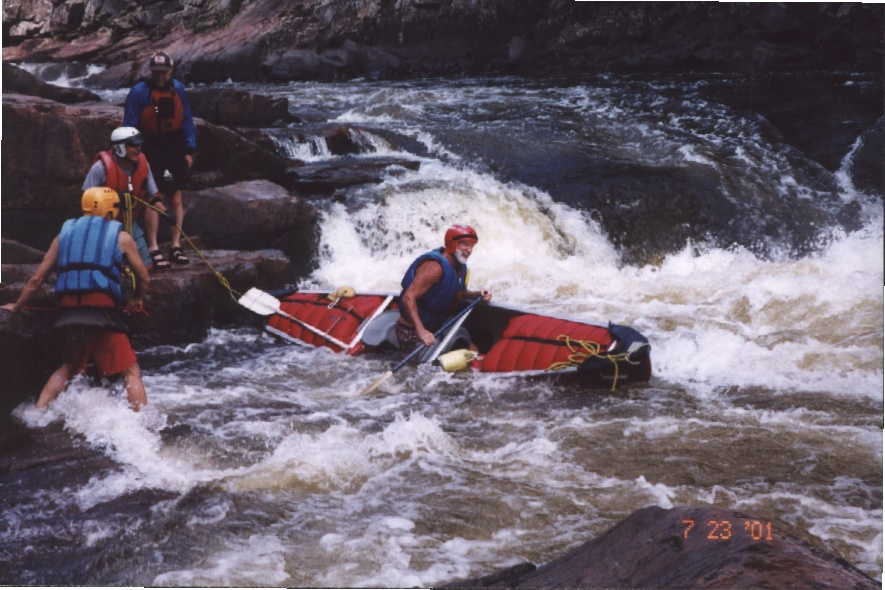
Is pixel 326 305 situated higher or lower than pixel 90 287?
lower

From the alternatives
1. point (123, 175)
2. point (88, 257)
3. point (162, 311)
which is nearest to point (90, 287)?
point (88, 257)

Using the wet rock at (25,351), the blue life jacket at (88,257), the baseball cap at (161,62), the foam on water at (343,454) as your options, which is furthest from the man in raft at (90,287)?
the baseball cap at (161,62)

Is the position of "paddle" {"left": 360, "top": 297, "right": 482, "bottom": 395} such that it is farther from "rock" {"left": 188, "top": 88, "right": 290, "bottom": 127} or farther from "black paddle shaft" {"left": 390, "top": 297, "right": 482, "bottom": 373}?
"rock" {"left": 188, "top": 88, "right": 290, "bottom": 127}

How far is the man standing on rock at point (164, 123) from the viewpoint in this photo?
14.9 ft

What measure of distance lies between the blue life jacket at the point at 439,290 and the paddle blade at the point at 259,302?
90cm

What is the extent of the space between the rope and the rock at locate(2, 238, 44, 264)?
235 centimetres

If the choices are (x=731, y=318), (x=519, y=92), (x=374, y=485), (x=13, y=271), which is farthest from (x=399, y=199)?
(x=374, y=485)

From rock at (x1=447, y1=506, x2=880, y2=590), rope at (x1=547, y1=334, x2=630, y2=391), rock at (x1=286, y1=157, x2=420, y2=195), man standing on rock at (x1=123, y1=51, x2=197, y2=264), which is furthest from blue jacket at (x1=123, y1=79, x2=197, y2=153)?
rock at (x1=447, y1=506, x2=880, y2=590)

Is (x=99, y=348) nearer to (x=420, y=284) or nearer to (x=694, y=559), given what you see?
(x=420, y=284)

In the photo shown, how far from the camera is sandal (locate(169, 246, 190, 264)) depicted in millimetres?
4980

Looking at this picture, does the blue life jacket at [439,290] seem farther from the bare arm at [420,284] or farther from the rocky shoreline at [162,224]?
the rocky shoreline at [162,224]

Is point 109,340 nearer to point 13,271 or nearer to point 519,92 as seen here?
point 13,271

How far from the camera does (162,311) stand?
4.62 m
